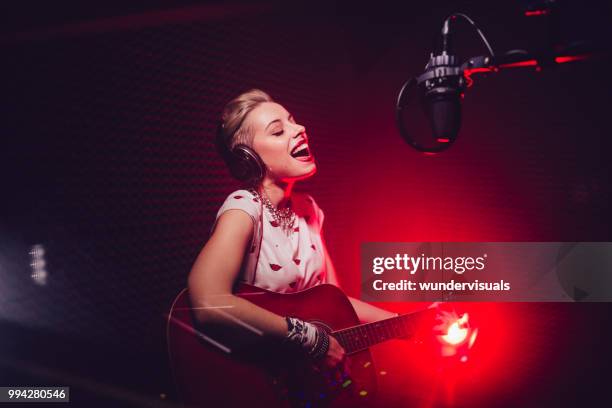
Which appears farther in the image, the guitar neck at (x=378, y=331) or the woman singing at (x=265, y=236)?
the guitar neck at (x=378, y=331)

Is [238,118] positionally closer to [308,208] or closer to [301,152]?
[301,152]

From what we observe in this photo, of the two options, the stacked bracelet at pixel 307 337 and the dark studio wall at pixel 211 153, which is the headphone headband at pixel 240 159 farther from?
the stacked bracelet at pixel 307 337

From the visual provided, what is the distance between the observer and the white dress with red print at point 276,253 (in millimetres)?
1276

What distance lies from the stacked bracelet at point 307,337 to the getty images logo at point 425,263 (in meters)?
0.41

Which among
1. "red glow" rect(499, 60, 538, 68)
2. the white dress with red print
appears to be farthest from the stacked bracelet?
"red glow" rect(499, 60, 538, 68)

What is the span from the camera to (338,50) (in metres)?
1.70

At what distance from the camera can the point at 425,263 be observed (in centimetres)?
156

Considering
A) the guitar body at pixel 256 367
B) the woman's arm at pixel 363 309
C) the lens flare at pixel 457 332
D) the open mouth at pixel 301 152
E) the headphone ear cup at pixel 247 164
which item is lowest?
the guitar body at pixel 256 367

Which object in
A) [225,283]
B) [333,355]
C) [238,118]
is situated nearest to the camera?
[225,283]

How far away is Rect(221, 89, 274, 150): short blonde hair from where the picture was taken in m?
1.37

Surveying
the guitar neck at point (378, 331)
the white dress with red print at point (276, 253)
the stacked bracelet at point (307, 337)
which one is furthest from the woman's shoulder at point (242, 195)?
the guitar neck at point (378, 331)

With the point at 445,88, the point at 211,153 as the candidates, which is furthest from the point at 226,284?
the point at 445,88

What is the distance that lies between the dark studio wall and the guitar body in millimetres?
295

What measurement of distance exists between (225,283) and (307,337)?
0.97 feet
